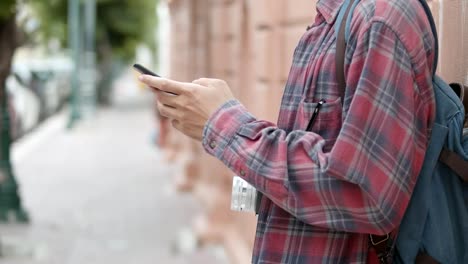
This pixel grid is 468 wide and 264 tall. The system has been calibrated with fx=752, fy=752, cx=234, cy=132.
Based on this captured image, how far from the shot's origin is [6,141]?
8.70 meters

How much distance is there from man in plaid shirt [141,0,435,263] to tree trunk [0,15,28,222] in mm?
6764

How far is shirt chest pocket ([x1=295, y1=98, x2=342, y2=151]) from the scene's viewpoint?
1707 millimetres

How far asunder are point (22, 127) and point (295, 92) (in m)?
18.8

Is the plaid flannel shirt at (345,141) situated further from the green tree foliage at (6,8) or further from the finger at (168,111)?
the green tree foliage at (6,8)

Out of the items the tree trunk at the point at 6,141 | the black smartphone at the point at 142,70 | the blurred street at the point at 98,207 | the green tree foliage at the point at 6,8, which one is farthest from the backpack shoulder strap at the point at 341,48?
the tree trunk at the point at 6,141

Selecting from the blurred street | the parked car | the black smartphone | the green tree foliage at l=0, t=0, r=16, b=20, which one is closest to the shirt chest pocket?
the black smartphone

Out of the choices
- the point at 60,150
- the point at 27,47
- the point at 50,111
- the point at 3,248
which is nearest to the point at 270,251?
the point at 3,248

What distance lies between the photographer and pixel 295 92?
1806 mm

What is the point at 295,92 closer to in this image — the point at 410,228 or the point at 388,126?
the point at 388,126

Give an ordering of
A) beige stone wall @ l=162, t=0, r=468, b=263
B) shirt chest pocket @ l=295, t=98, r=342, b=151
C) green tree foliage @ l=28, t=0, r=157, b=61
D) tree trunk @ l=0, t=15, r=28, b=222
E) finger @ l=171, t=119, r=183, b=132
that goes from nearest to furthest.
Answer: shirt chest pocket @ l=295, t=98, r=342, b=151 → finger @ l=171, t=119, r=183, b=132 → beige stone wall @ l=162, t=0, r=468, b=263 → tree trunk @ l=0, t=15, r=28, b=222 → green tree foliage @ l=28, t=0, r=157, b=61

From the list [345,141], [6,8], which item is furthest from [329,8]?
[6,8]

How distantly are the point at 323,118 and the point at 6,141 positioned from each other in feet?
24.7

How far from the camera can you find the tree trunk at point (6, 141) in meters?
8.16

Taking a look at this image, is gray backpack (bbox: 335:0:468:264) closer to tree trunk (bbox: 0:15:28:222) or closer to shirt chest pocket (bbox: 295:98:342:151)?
shirt chest pocket (bbox: 295:98:342:151)
